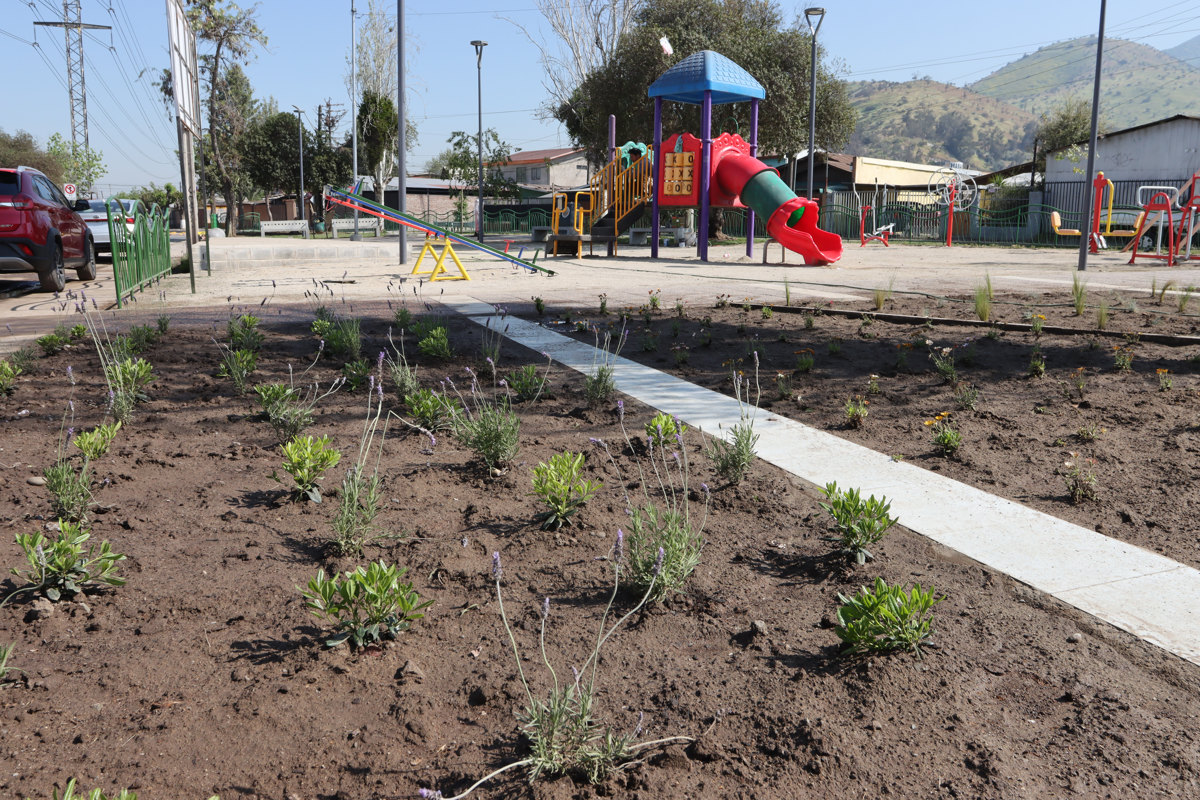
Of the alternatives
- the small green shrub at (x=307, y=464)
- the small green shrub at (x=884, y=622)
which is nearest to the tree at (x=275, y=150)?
the small green shrub at (x=307, y=464)

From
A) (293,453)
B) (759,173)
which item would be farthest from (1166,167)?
(293,453)

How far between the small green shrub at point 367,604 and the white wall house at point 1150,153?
3710 centimetres

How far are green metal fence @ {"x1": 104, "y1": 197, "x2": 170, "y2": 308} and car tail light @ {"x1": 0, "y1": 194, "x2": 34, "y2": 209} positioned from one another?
1058mm

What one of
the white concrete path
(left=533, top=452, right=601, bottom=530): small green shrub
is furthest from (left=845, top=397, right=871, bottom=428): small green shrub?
(left=533, top=452, right=601, bottom=530): small green shrub

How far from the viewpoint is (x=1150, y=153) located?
33750mm

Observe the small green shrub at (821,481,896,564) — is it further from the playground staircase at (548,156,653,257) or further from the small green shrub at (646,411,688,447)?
the playground staircase at (548,156,653,257)

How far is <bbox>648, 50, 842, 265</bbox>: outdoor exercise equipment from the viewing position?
1902 cm

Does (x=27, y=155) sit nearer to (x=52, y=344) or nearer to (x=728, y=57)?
(x=728, y=57)

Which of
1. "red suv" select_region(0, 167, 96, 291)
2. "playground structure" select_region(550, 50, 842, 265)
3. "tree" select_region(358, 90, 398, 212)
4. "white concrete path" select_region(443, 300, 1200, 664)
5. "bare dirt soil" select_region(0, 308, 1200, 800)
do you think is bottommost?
"bare dirt soil" select_region(0, 308, 1200, 800)

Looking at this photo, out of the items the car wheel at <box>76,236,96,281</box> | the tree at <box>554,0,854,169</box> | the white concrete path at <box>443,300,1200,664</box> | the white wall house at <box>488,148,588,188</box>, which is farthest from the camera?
the white wall house at <box>488,148,588,188</box>

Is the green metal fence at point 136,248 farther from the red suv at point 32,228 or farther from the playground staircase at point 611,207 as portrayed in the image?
the playground staircase at point 611,207

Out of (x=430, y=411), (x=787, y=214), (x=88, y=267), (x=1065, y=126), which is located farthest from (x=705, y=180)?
(x=1065, y=126)

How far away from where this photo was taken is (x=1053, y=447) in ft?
15.2

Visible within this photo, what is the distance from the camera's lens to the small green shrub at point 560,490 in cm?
355
